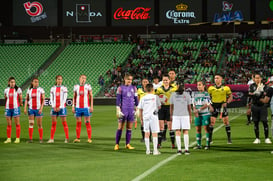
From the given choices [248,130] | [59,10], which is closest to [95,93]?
[59,10]

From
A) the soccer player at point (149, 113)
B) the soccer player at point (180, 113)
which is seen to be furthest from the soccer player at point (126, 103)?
the soccer player at point (180, 113)

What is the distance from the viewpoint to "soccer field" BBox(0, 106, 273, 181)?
32.0 feet

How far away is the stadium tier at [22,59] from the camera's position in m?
54.0

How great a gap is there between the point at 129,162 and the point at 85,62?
4361 centimetres

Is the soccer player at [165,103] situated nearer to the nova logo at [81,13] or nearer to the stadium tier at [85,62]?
the stadium tier at [85,62]

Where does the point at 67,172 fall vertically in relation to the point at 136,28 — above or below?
below

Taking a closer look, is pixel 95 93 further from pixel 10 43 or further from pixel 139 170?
pixel 139 170

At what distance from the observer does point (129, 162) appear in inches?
452

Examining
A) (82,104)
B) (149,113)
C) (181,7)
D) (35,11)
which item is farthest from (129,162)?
(35,11)

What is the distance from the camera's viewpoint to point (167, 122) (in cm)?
1466

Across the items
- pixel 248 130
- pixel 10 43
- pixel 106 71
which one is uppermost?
pixel 10 43

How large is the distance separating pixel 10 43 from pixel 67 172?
51.8 meters

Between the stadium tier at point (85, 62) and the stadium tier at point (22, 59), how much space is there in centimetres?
186

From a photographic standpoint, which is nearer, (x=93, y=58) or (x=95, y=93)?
(x=95, y=93)
